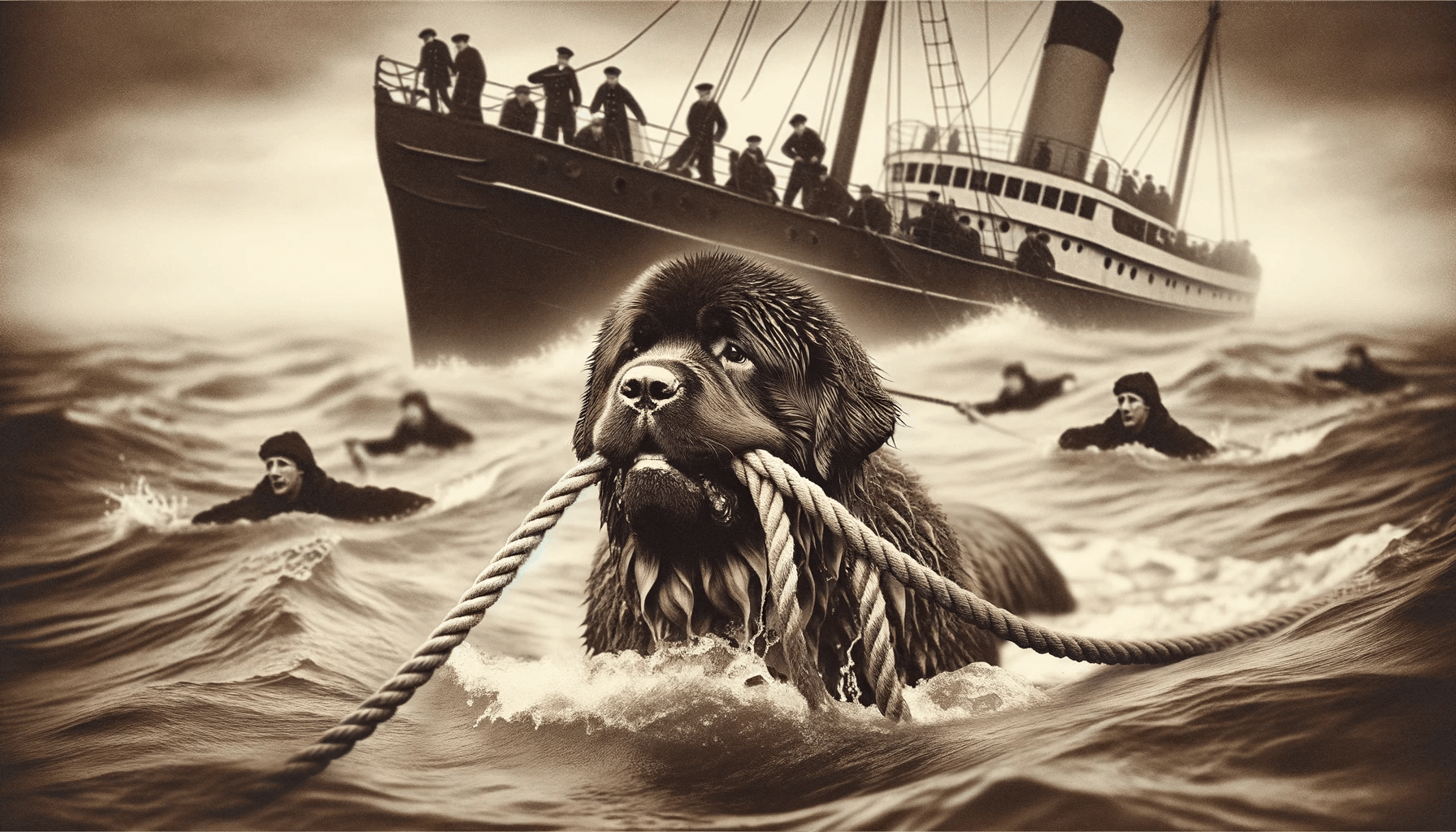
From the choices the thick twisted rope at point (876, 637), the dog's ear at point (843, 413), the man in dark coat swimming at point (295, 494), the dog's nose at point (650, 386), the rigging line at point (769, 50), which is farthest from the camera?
the rigging line at point (769, 50)

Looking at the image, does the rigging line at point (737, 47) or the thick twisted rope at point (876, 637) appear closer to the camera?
the thick twisted rope at point (876, 637)

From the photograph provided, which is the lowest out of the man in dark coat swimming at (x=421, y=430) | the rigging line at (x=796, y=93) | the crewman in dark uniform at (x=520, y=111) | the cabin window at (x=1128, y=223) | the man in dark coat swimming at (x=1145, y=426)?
the man in dark coat swimming at (x=421, y=430)

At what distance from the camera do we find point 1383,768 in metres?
2.20

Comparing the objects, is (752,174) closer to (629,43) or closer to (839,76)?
(839,76)

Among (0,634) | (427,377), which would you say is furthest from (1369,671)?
(0,634)

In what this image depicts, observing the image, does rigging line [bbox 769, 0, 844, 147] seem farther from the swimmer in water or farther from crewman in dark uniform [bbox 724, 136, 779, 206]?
the swimmer in water

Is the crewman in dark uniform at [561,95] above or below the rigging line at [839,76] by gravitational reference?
below

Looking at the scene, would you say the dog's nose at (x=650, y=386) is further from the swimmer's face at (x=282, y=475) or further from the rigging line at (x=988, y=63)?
the rigging line at (x=988, y=63)

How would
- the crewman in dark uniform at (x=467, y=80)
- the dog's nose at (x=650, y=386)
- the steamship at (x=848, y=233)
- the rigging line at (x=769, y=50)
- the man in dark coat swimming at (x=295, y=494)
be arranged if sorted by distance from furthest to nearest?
the steamship at (x=848, y=233) < the rigging line at (x=769, y=50) < the crewman in dark uniform at (x=467, y=80) < the man in dark coat swimming at (x=295, y=494) < the dog's nose at (x=650, y=386)

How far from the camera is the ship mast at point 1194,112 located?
434 cm

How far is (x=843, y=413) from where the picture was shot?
2.68m

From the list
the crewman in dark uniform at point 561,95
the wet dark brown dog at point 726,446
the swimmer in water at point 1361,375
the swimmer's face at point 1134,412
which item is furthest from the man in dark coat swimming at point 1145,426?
the crewman in dark uniform at point 561,95

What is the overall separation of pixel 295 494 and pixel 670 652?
2.17 meters

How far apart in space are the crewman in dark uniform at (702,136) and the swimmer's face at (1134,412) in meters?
1.95
